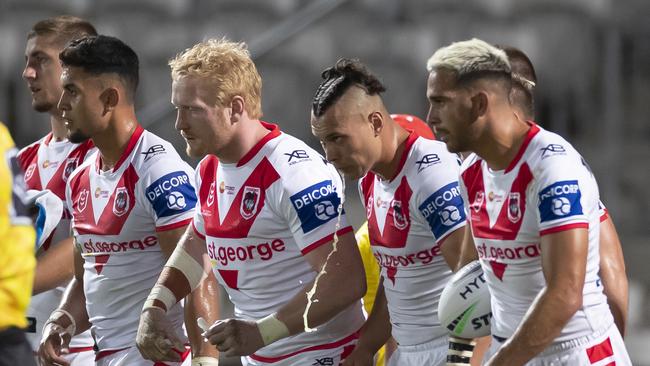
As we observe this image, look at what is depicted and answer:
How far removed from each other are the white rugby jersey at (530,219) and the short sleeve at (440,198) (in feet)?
0.68

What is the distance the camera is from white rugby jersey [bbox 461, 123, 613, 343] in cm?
387

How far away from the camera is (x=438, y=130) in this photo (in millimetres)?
4188

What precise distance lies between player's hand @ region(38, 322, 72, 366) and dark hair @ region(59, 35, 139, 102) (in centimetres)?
101

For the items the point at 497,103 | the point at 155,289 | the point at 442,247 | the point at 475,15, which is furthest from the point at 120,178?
the point at 475,15

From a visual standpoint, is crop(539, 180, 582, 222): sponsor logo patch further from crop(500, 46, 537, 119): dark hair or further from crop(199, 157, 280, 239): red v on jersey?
crop(199, 157, 280, 239): red v on jersey

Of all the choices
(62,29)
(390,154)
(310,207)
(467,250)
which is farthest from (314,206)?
(62,29)

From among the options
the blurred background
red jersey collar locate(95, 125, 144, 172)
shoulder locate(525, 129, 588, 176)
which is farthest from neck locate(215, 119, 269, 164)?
the blurred background

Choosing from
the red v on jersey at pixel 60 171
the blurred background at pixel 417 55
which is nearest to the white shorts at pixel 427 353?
the red v on jersey at pixel 60 171

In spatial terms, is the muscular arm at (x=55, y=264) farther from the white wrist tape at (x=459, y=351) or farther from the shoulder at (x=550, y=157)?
the shoulder at (x=550, y=157)

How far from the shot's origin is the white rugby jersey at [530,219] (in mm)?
3871

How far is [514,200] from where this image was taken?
159 inches

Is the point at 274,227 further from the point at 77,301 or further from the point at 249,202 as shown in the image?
the point at 77,301

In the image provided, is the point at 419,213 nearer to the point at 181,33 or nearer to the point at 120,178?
the point at 120,178

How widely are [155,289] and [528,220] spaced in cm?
158
